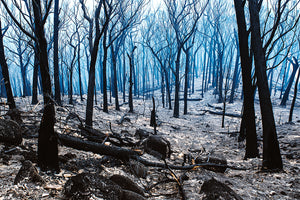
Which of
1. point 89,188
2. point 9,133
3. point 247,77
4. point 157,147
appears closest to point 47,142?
point 89,188

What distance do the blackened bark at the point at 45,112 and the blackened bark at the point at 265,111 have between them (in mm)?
3864

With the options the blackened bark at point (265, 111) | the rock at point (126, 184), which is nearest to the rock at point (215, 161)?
the blackened bark at point (265, 111)

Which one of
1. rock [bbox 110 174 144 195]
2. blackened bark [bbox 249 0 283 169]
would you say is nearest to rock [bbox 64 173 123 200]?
rock [bbox 110 174 144 195]

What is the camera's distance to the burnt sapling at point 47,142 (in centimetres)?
223

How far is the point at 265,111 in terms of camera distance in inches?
137

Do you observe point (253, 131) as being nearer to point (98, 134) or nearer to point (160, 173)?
point (160, 173)

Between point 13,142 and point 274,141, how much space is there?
5.04 meters

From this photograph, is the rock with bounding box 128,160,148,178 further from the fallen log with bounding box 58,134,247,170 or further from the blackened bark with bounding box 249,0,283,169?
the blackened bark with bounding box 249,0,283,169

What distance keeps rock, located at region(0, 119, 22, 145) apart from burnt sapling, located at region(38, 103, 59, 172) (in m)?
1.24

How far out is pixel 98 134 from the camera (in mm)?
4312

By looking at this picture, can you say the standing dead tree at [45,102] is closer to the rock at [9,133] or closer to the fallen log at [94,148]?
the fallen log at [94,148]

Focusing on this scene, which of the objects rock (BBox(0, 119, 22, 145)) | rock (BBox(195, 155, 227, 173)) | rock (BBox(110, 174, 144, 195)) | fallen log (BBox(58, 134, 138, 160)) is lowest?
rock (BBox(195, 155, 227, 173))

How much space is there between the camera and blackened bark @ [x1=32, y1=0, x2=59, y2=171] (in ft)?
7.22

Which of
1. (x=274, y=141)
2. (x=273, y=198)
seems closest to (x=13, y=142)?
(x=273, y=198)
